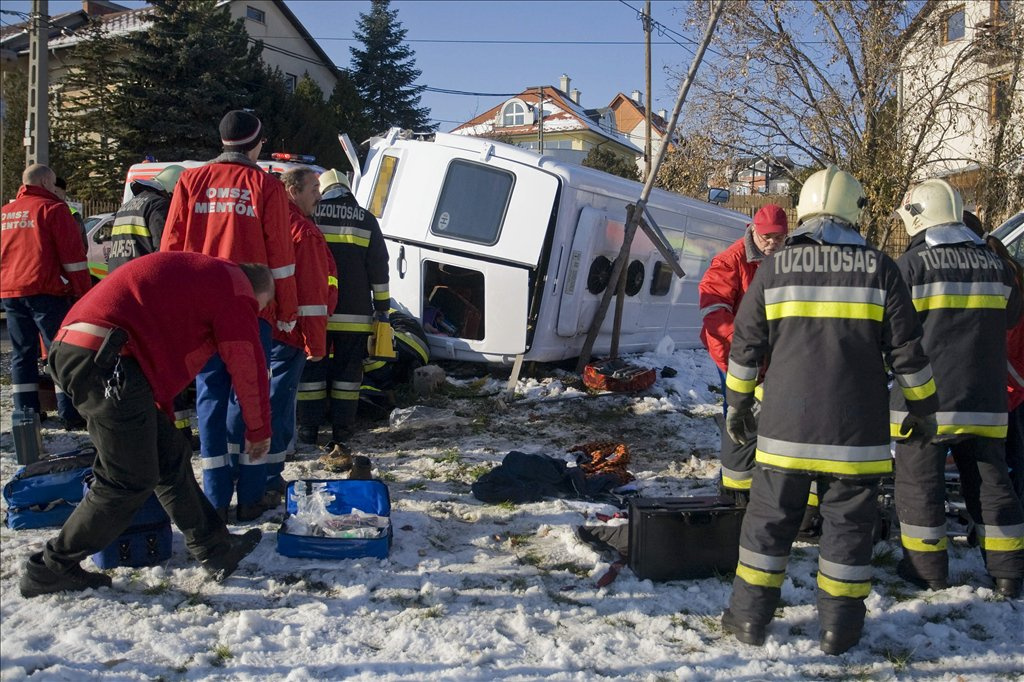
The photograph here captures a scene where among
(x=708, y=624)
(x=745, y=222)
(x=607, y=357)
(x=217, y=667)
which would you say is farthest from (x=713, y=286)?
(x=745, y=222)

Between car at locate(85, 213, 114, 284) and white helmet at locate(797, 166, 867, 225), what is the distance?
438 centimetres

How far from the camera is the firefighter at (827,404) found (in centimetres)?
341

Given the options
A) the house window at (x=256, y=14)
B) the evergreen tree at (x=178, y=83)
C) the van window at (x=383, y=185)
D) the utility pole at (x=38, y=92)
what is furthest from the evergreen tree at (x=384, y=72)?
the van window at (x=383, y=185)

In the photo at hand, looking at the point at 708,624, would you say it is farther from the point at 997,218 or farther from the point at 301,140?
the point at 301,140

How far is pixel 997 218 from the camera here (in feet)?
47.6

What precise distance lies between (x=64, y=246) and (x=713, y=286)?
15.4 feet

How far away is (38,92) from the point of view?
1530 cm

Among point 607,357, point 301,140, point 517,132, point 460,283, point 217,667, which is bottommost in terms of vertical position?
point 217,667

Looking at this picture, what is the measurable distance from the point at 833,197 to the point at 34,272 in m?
5.47

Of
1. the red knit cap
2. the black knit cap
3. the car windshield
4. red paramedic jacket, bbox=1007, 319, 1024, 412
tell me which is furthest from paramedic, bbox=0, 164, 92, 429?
the car windshield

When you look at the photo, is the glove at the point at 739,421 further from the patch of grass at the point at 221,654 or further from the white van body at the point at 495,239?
the white van body at the point at 495,239

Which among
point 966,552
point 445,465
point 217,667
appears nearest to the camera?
point 217,667

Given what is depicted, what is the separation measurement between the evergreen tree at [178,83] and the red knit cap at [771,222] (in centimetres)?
2314

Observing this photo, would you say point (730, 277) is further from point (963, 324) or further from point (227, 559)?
point (227, 559)
